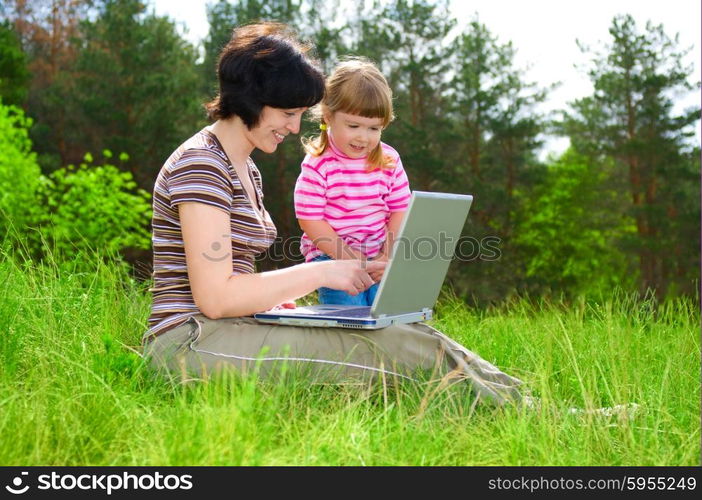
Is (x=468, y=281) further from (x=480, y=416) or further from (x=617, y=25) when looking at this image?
(x=480, y=416)

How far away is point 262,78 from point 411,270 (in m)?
0.86

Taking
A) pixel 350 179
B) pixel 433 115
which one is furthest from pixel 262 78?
pixel 433 115

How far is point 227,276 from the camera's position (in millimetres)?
2709

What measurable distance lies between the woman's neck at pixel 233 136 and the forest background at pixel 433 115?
14859mm

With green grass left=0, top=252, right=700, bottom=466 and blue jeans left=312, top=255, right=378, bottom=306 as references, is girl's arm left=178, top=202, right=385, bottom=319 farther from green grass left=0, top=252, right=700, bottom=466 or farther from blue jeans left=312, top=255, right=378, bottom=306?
blue jeans left=312, top=255, right=378, bottom=306

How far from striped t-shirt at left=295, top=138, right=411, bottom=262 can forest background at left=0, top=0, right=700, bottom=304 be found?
1357cm

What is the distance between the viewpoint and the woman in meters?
2.72

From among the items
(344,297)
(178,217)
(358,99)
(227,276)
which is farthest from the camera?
(344,297)

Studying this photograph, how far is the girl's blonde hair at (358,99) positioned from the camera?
4.13 m

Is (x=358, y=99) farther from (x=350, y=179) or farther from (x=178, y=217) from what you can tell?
(x=178, y=217)

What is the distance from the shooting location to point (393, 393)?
299 cm

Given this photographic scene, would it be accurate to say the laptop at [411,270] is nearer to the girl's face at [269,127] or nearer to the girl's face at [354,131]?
the girl's face at [269,127]

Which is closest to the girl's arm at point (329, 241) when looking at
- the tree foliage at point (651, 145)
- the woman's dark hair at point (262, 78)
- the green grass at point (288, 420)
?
the green grass at point (288, 420)
